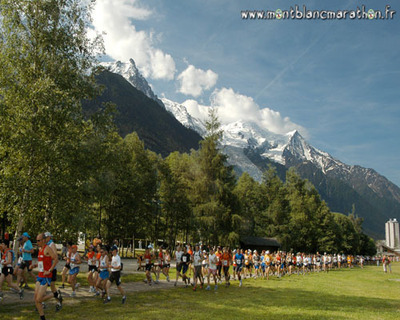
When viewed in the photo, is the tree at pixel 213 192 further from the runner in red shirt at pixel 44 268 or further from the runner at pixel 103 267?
the runner in red shirt at pixel 44 268

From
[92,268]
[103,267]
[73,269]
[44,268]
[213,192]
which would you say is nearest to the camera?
[44,268]

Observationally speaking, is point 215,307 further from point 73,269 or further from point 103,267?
point 73,269

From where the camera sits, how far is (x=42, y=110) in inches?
644

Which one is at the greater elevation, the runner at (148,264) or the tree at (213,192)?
the tree at (213,192)

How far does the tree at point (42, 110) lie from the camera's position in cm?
1609

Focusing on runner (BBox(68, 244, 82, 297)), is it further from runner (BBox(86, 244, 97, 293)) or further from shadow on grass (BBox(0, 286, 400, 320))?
shadow on grass (BBox(0, 286, 400, 320))

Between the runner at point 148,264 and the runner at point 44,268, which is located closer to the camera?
the runner at point 44,268

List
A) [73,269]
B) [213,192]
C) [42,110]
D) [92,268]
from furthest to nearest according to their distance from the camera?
[213,192]
[42,110]
[92,268]
[73,269]

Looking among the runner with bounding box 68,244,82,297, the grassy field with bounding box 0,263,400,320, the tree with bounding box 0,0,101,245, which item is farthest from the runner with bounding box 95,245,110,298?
the tree with bounding box 0,0,101,245

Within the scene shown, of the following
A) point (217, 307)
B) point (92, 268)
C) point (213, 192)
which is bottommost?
point (217, 307)

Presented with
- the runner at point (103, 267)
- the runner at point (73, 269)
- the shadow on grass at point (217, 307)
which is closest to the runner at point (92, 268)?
the runner at point (73, 269)

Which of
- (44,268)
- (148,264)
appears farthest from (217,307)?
(148,264)

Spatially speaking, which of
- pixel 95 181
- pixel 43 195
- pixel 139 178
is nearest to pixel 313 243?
pixel 139 178

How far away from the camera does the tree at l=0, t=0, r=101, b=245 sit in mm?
16094
